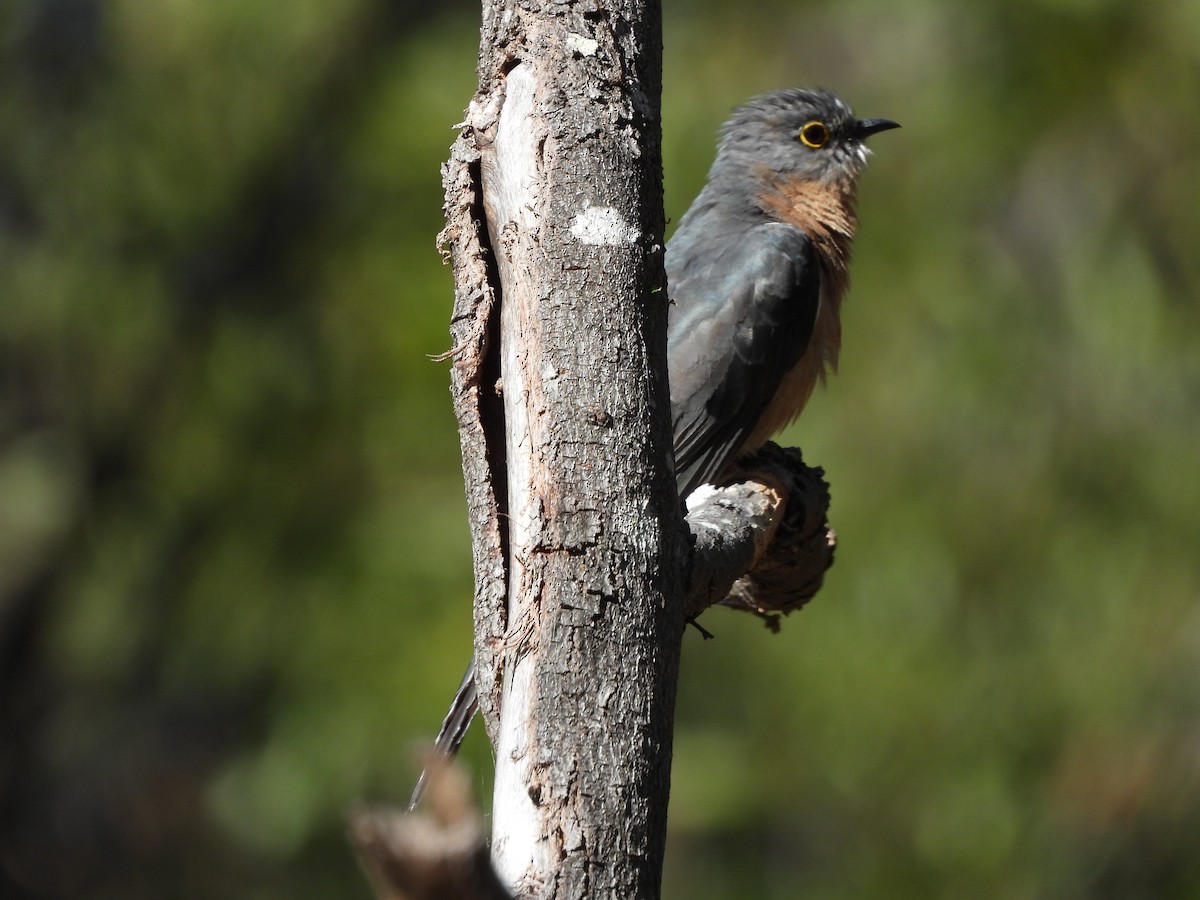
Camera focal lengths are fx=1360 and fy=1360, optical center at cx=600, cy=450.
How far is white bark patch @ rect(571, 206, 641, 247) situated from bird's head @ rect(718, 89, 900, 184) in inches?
158

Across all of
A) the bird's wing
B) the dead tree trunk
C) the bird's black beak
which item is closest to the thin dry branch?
the dead tree trunk

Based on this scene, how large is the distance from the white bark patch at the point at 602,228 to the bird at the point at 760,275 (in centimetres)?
220

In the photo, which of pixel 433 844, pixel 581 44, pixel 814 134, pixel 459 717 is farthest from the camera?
pixel 814 134

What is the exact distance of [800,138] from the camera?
6418mm

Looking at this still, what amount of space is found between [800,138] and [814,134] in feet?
0.23

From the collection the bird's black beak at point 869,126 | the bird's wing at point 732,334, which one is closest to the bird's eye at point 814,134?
the bird's black beak at point 869,126

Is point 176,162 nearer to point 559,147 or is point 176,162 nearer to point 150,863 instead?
point 150,863

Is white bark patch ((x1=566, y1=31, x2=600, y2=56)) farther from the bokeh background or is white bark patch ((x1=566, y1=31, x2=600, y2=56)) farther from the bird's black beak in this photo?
the bokeh background

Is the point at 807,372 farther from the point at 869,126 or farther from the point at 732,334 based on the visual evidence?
the point at 869,126

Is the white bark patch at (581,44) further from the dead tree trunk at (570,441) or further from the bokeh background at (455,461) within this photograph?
the bokeh background at (455,461)

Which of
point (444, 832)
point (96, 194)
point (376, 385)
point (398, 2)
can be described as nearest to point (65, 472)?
Result: point (96, 194)

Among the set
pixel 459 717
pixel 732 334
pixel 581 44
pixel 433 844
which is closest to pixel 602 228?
pixel 581 44

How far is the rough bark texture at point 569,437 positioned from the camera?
226 cm

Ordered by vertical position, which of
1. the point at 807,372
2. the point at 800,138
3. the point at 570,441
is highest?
the point at 800,138
